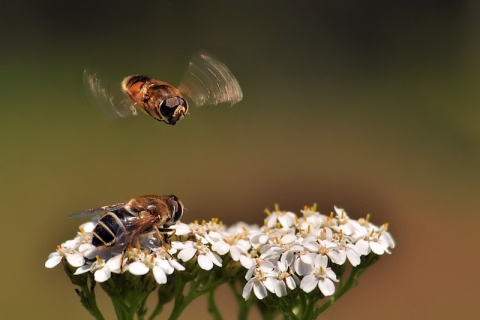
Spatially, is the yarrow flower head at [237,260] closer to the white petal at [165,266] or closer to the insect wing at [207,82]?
the white petal at [165,266]

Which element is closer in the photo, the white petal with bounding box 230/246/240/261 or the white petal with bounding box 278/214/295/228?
the white petal with bounding box 230/246/240/261

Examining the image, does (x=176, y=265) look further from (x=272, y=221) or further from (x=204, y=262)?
(x=272, y=221)

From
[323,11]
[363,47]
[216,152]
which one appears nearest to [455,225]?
[216,152]

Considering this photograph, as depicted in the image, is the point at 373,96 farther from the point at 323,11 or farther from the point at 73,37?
the point at 73,37

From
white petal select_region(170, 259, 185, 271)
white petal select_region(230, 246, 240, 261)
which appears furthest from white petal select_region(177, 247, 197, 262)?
white petal select_region(230, 246, 240, 261)

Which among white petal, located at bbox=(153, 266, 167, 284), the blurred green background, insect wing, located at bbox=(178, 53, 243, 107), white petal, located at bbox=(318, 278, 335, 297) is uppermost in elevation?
the blurred green background

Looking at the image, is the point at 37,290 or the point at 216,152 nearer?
the point at 37,290

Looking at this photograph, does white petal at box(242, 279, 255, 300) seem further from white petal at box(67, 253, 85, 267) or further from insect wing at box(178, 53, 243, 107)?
insect wing at box(178, 53, 243, 107)
